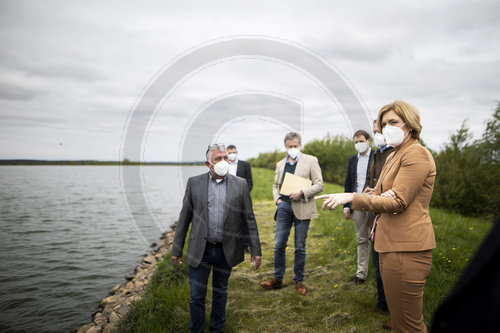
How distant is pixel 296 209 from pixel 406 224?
273 cm

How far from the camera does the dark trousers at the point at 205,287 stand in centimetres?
359

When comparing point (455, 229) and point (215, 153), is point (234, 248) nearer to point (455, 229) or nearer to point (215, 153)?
point (215, 153)

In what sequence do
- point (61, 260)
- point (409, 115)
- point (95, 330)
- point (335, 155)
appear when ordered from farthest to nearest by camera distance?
1. point (335, 155)
2. point (61, 260)
3. point (95, 330)
4. point (409, 115)

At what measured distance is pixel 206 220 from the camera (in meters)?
3.67

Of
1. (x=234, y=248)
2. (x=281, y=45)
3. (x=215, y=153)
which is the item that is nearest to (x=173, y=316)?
(x=234, y=248)

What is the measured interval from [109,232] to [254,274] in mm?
11513

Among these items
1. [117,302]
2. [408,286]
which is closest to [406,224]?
[408,286]

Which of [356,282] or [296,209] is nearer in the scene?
[296,209]

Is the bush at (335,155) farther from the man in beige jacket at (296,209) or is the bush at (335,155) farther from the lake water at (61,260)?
the man in beige jacket at (296,209)

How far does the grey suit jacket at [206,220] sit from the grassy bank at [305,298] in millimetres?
1273

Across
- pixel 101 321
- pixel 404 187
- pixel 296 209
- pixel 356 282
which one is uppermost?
pixel 404 187

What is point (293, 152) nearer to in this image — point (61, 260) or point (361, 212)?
point (361, 212)

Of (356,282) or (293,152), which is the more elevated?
(293,152)

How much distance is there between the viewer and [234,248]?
3.70m
